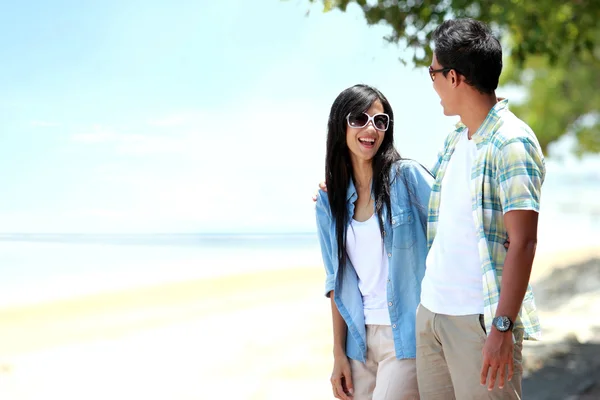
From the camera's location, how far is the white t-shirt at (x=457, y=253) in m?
2.32

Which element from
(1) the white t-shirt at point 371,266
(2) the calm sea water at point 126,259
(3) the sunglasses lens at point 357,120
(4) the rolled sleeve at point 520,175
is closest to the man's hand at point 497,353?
(4) the rolled sleeve at point 520,175

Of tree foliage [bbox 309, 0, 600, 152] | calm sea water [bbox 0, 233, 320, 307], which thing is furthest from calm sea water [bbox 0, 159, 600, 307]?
tree foliage [bbox 309, 0, 600, 152]

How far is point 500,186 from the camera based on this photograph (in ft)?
7.17

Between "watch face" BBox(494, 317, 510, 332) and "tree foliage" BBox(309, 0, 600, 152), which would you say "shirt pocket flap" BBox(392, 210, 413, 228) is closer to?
"watch face" BBox(494, 317, 510, 332)

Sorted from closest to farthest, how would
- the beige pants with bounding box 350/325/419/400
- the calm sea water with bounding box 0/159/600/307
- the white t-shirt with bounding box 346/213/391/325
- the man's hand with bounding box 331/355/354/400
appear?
1. the beige pants with bounding box 350/325/419/400
2. the white t-shirt with bounding box 346/213/391/325
3. the man's hand with bounding box 331/355/354/400
4. the calm sea water with bounding box 0/159/600/307

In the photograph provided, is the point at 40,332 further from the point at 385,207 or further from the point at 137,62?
the point at 137,62

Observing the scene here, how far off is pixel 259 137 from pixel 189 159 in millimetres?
3283

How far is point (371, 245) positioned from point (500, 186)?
31.1 inches

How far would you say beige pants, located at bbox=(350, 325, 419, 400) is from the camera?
8.98 feet

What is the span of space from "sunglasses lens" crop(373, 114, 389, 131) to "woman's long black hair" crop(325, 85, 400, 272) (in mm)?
35

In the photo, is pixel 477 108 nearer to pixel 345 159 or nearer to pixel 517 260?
pixel 517 260

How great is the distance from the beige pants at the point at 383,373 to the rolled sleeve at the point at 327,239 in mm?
253

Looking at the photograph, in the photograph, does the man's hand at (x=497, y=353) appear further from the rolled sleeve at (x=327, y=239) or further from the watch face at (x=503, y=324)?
the rolled sleeve at (x=327, y=239)

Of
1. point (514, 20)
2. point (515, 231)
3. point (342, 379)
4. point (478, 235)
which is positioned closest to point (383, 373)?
point (342, 379)
